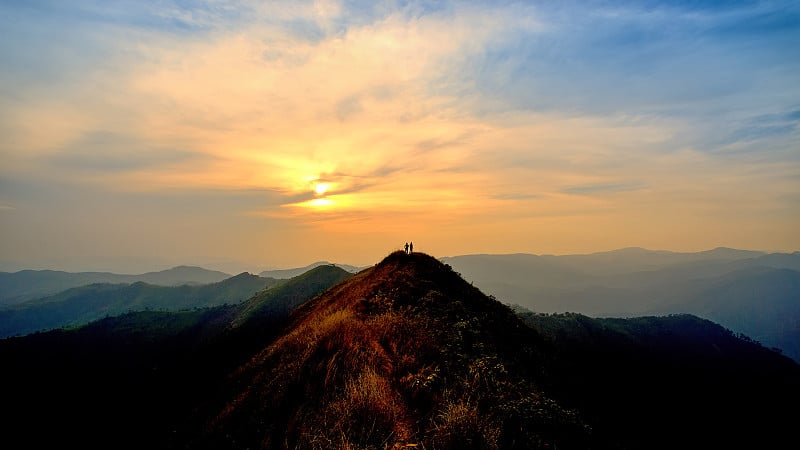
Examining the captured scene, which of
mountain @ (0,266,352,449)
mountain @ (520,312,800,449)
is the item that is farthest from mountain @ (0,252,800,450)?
mountain @ (520,312,800,449)

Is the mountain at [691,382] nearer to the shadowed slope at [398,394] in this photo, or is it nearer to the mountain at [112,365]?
the shadowed slope at [398,394]

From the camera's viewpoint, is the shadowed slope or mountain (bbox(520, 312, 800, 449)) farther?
mountain (bbox(520, 312, 800, 449))

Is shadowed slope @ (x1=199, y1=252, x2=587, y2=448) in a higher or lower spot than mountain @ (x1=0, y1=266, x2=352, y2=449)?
higher

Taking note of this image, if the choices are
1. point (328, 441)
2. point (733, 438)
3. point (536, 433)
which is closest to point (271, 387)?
point (328, 441)

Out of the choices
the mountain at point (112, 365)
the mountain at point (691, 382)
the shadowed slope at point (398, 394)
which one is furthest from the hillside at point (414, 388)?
the mountain at point (691, 382)

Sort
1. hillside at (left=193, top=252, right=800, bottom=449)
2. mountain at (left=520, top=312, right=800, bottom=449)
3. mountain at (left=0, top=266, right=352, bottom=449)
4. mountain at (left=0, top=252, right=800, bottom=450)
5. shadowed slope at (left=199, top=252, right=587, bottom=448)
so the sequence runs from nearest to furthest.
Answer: shadowed slope at (left=199, top=252, right=587, bottom=448)
hillside at (left=193, top=252, right=800, bottom=449)
mountain at (left=0, top=252, right=800, bottom=450)
mountain at (left=0, top=266, right=352, bottom=449)
mountain at (left=520, top=312, right=800, bottom=449)

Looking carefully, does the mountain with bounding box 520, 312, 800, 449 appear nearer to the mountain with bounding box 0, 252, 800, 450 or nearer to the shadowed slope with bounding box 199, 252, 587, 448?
the mountain with bounding box 0, 252, 800, 450

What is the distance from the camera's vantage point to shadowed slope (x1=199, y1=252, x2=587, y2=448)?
700 centimetres

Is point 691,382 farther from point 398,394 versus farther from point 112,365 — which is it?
point 112,365

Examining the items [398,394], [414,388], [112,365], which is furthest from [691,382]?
[112,365]

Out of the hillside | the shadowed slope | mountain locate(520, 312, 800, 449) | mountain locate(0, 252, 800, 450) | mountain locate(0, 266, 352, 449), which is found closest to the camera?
the shadowed slope

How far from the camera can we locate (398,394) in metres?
8.37

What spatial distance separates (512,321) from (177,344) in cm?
15970

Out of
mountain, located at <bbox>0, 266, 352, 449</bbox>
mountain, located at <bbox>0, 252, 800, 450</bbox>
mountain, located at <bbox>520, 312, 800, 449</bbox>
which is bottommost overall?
mountain, located at <bbox>520, 312, 800, 449</bbox>
